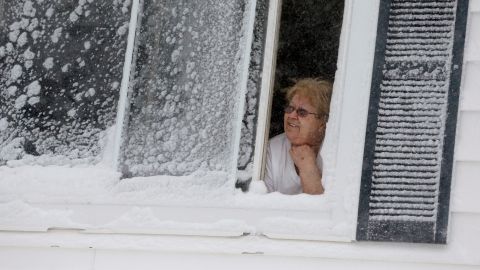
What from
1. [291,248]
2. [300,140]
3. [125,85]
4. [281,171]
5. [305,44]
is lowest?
[291,248]

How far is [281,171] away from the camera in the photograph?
2.79m

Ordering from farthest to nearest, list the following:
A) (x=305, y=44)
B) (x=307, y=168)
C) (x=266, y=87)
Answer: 1. (x=305, y=44)
2. (x=307, y=168)
3. (x=266, y=87)

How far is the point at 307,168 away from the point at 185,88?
18.1 inches

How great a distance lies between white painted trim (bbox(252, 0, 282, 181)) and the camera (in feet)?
8.77

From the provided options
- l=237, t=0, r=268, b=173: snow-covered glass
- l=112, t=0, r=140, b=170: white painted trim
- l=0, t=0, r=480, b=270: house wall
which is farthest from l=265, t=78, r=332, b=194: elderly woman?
l=112, t=0, r=140, b=170: white painted trim

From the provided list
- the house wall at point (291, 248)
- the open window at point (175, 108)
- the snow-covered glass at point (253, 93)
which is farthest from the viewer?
the snow-covered glass at point (253, 93)

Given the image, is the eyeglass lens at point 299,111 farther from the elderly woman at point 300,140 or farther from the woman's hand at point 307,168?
the woman's hand at point 307,168

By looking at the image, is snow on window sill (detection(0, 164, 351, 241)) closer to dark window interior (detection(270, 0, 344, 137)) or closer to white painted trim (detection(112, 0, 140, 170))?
white painted trim (detection(112, 0, 140, 170))

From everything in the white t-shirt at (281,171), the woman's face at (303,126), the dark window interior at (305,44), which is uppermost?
the dark window interior at (305,44)

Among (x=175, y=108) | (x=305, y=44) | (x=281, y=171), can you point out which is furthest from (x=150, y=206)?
(x=305, y=44)

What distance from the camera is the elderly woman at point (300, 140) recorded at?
2.77m

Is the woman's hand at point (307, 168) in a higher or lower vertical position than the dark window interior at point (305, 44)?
lower

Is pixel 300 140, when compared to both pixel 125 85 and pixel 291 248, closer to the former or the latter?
pixel 291 248

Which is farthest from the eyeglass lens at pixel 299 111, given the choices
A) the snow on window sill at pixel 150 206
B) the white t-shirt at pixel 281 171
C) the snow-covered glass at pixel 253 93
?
the snow on window sill at pixel 150 206
